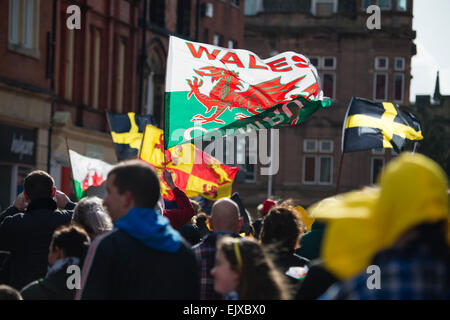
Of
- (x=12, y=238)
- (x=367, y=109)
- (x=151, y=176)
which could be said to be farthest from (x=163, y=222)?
(x=367, y=109)

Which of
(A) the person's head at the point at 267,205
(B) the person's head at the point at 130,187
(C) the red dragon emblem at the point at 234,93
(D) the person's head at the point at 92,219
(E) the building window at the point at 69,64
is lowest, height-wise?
(A) the person's head at the point at 267,205

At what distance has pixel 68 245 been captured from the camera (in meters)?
5.39

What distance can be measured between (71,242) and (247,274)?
1456 millimetres

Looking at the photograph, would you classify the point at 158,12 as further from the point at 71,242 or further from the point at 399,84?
the point at 71,242

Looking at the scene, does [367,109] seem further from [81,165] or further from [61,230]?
[61,230]

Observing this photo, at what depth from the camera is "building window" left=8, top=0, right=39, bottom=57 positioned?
2136cm

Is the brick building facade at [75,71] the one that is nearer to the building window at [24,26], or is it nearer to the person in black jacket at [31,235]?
the building window at [24,26]

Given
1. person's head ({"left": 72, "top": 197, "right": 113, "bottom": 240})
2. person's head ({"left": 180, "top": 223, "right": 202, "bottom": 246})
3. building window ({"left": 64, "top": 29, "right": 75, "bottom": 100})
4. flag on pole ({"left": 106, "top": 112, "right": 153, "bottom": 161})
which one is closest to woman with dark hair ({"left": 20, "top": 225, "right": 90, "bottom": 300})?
person's head ({"left": 72, "top": 197, "right": 113, "bottom": 240})

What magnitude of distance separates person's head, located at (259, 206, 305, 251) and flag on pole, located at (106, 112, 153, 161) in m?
8.80

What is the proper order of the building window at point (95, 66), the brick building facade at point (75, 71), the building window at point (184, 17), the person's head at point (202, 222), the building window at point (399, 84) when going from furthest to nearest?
the building window at point (399, 84)
the building window at point (184, 17)
the building window at point (95, 66)
the brick building facade at point (75, 71)
the person's head at point (202, 222)

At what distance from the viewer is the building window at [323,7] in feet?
154

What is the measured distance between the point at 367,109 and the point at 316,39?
33112mm

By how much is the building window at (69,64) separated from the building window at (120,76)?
331 cm

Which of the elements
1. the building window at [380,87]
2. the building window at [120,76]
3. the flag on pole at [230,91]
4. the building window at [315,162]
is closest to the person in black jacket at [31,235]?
the flag on pole at [230,91]
